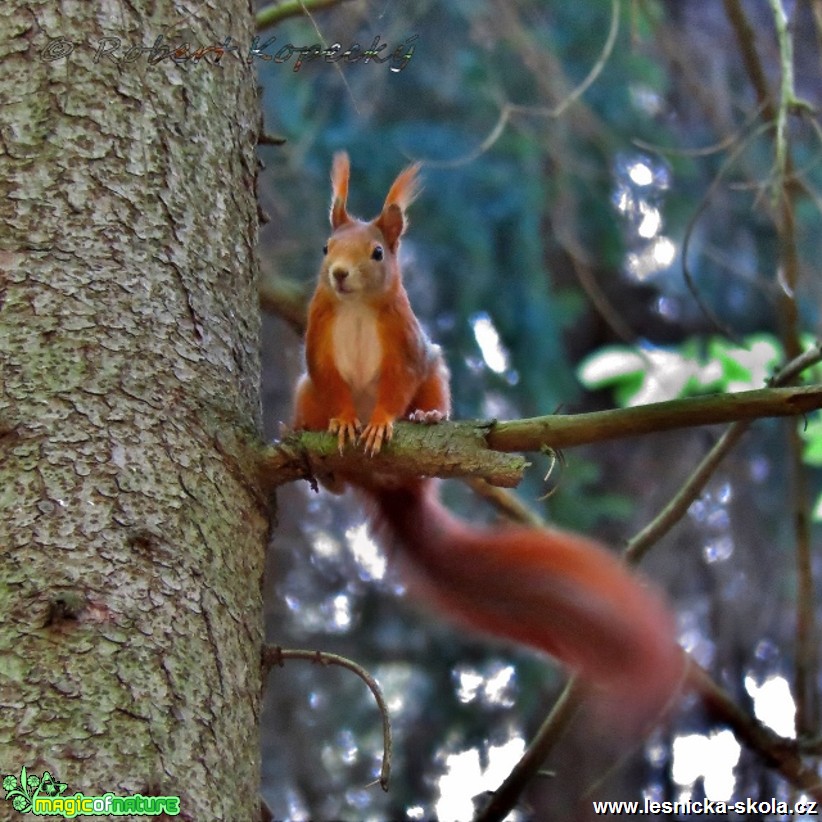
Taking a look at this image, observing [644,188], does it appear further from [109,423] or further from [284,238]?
[109,423]

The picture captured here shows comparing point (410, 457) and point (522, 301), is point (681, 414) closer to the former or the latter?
point (410, 457)

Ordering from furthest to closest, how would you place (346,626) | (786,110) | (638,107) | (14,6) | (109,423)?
1. (638,107)
2. (346,626)
3. (786,110)
4. (14,6)
5. (109,423)

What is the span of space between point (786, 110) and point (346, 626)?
1890mm

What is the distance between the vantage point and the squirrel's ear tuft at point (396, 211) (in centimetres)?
180

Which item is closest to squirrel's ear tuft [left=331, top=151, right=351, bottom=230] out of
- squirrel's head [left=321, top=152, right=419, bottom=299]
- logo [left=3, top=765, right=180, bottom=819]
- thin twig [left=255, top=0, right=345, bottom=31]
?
squirrel's head [left=321, top=152, right=419, bottom=299]

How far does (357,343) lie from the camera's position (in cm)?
182

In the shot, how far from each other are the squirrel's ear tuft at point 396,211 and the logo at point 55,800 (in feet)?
3.48

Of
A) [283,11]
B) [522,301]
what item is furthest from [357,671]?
[522,301]

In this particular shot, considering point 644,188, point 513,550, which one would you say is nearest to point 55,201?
point 513,550

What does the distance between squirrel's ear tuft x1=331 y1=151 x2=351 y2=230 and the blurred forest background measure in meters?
0.26

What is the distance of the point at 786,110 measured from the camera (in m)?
1.91

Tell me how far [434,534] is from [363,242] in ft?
1.57

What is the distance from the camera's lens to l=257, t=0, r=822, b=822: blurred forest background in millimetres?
2660

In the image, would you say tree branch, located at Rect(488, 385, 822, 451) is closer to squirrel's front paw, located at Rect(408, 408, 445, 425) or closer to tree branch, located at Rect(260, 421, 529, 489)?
tree branch, located at Rect(260, 421, 529, 489)
